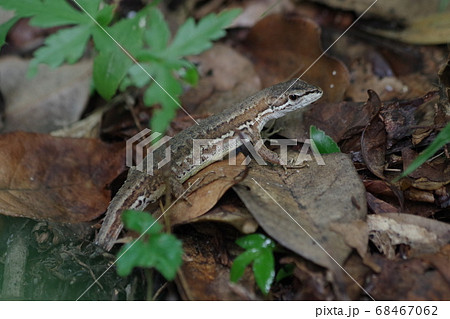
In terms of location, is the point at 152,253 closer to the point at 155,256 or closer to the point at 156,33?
the point at 155,256

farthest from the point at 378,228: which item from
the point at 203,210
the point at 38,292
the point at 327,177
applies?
the point at 38,292

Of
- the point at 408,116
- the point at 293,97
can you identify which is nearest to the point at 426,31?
the point at 408,116

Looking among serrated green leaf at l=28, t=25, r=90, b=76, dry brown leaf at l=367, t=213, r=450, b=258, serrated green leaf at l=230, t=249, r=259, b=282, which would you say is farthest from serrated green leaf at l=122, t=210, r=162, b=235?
dry brown leaf at l=367, t=213, r=450, b=258

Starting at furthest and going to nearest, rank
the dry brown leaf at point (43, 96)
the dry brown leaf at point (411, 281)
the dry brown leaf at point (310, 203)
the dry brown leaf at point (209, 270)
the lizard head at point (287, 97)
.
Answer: the dry brown leaf at point (43, 96)
the lizard head at point (287, 97)
the dry brown leaf at point (209, 270)
the dry brown leaf at point (310, 203)
the dry brown leaf at point (411, 281)

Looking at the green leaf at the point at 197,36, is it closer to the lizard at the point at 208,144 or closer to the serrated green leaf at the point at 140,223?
the serrated green leaf at the point at 140,223

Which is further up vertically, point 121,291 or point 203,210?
point 203,210

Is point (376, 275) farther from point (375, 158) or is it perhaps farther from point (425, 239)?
point (375, 158)

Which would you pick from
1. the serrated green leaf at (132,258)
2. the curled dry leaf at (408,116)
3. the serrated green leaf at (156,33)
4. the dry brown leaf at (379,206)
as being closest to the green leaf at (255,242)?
the serrated green leaf at (132,258)
